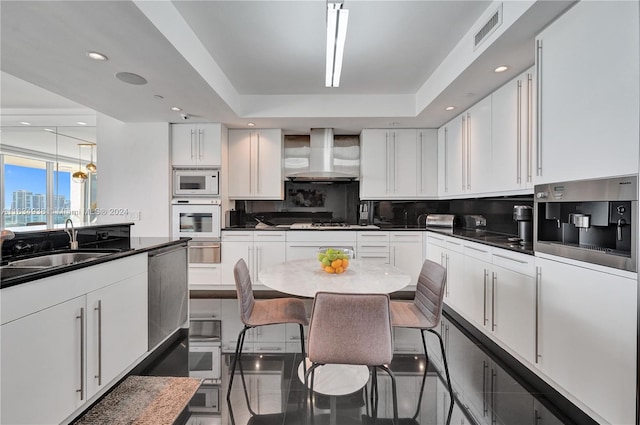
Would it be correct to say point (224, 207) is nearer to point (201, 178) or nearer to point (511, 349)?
point (201, 178)

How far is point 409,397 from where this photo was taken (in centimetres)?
198

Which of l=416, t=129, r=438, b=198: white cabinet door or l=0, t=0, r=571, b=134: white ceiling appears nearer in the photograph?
l=0, t=0, r=571, b=134: white ceiling

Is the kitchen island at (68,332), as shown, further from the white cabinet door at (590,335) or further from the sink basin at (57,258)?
the white cabinet door at (590,335)

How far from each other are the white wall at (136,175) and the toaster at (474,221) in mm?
4161

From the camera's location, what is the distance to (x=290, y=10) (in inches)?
89.8

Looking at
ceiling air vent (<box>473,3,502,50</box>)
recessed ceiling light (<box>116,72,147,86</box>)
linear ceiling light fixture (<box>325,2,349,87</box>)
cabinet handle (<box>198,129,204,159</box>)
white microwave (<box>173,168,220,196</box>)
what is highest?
ceiling air vent (<box>473,3,502,50</box>)

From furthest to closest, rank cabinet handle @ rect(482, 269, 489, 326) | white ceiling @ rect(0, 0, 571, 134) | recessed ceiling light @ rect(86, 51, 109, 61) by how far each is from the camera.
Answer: cabinet handle @ rect(482, 269, 489, 326) < recessed ceiling light @ rect(86, 51, 109, 61) < white ceiling @ rect(0, 0, 571, 134)

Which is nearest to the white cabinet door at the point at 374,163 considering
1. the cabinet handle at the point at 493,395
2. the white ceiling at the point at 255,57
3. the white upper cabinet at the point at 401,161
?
the white upper cabinet at the point at 401,161

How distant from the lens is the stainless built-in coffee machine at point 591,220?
1453mm

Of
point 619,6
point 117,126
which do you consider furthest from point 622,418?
point 117,126

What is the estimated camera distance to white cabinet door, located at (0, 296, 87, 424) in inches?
50.3

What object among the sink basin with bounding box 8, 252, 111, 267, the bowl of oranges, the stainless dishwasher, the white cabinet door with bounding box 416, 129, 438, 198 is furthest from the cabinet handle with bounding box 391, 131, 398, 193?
the sink basin with bounding box 8, 252, 111, 267

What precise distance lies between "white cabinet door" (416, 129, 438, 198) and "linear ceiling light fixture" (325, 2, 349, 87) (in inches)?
97.7

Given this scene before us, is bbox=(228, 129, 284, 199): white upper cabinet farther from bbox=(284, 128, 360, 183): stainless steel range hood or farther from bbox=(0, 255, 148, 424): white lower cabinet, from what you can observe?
bbox=(0, 255, 148, 424): white lower cabinet
